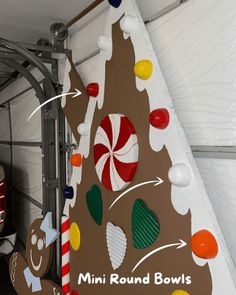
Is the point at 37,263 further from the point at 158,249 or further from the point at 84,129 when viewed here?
the point at 158,249

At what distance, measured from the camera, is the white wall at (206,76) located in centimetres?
94

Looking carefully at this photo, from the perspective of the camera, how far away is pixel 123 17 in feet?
3.89

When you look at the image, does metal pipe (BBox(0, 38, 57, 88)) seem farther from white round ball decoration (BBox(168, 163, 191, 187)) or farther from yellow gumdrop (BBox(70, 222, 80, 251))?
white round ball decoration (BBox(168, 163, 191, 187))

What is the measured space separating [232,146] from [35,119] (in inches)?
79.6

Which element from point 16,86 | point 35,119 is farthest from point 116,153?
point 16,86

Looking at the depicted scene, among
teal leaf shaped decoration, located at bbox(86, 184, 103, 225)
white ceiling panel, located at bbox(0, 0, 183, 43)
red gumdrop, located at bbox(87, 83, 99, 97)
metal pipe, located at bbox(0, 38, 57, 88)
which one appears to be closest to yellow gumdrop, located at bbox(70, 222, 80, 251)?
teal leaf shaped decoration, located at bbox(86, 184, 103, 225)

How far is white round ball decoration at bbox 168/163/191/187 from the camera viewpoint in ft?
3.13

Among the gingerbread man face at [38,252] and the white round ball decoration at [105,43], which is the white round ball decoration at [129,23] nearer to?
the white round ball decoration at [105,43]

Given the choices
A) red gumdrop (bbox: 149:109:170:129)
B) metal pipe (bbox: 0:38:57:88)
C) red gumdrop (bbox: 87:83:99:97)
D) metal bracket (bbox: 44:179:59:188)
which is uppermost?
metal pipe (bbox: 0:38:57:88)

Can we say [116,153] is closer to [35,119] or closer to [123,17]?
[123,17]

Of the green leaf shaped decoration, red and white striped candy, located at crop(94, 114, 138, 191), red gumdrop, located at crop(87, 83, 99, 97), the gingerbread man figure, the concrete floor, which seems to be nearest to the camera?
the green leaf shaped decoration

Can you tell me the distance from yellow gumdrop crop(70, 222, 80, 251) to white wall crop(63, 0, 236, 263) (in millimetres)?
799

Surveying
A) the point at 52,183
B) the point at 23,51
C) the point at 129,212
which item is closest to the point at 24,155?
the point at 52,183

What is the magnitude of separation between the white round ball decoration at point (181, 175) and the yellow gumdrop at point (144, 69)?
0.38 metres
